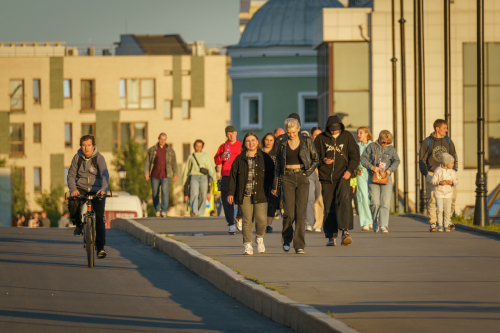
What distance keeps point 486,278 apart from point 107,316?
4.01m

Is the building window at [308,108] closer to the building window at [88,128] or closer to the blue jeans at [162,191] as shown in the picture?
the building window at [88,128]

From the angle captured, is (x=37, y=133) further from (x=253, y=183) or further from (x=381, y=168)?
(x=253, y=183)

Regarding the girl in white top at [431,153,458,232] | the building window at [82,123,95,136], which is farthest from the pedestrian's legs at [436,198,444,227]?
the building window at [82,123,95,136]

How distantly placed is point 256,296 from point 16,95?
65132 mm

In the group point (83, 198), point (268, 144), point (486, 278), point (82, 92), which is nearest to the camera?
point (486, 278)

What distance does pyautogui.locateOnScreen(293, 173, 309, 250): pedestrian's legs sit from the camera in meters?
12.1

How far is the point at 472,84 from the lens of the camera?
34.8 meters

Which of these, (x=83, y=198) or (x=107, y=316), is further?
(x=83, y=198)

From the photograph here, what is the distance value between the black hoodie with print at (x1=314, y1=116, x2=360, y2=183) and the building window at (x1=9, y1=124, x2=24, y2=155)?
2384 inches

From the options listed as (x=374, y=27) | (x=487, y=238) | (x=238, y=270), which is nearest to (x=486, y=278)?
(x=238, y=270)

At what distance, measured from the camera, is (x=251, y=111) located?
49.6m

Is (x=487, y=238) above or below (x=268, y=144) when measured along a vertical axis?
below

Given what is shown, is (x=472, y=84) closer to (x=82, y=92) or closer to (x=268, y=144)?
(x=268, y=144)

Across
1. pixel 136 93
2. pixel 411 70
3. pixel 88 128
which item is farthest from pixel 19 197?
pixel 411 70
